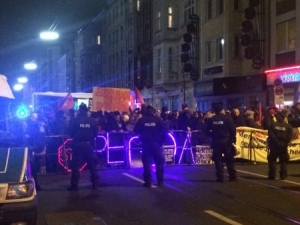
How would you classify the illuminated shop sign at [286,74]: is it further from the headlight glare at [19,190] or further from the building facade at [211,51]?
the headlight glare at [19,190]

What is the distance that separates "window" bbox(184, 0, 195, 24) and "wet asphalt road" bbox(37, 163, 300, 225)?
24.8m

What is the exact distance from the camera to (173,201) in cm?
1123

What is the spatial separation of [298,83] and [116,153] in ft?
40.7

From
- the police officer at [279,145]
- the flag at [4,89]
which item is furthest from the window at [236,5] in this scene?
the flag at [4,89]

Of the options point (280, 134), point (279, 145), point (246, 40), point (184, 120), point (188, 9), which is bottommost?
point (279, 145)

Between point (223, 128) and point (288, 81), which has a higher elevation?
point (288, 81)

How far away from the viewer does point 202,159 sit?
59.5ft

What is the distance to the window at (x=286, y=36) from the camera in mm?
27828

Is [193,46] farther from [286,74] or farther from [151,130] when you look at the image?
[151,130]

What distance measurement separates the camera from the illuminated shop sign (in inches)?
1042

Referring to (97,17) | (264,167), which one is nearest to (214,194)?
(264,167)

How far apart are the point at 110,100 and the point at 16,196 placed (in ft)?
46.7

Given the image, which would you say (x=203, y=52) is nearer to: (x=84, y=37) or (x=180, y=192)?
(x=180, y=192)

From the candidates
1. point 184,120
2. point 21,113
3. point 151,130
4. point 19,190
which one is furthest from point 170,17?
point 19,190
